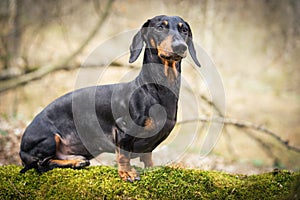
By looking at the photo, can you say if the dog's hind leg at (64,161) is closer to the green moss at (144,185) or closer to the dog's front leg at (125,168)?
the green moss at (144,185)

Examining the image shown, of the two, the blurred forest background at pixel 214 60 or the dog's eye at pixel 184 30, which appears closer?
the dog's eye at pixel 184 30

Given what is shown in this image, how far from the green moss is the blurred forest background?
2609 millimetres

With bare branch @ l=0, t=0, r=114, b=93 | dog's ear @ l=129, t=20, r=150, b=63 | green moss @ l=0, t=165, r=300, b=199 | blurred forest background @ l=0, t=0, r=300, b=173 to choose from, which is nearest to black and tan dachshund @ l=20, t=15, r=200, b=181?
dog's ear @ l=129, t=20, r=150, b=63

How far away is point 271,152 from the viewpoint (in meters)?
8.84

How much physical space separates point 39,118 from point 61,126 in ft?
0.86

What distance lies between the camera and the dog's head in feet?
10.0

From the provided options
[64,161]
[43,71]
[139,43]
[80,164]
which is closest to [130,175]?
[80,164]

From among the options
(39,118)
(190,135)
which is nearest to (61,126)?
(39,118)

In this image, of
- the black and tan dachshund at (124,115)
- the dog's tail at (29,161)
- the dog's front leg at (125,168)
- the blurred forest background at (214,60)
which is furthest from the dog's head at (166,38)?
the blurred forest background at (214,60)

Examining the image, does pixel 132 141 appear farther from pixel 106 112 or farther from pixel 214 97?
pixel 214 97

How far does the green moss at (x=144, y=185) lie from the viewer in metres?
3.15

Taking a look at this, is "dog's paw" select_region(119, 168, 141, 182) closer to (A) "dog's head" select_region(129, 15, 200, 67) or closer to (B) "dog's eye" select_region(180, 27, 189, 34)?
(A) "dog's head" select_region(129, 15, 200, 67)

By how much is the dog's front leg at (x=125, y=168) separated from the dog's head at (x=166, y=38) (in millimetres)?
966

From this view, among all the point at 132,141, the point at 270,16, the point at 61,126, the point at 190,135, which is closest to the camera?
the point at 132,141
